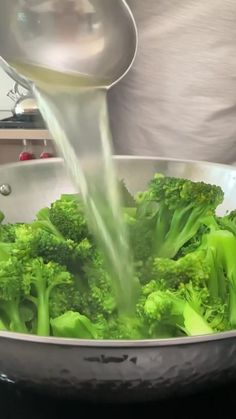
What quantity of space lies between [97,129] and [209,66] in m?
0.31

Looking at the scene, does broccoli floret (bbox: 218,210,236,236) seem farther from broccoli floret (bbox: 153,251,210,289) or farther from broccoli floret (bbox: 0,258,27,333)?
broccoli floret (bbox: 0,258,27,333)

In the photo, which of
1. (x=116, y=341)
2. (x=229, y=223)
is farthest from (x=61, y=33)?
(x=116, y=341)

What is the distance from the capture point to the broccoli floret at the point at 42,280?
0.57 metres

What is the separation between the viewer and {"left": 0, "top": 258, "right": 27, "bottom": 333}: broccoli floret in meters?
0.55

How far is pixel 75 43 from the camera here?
729 mm

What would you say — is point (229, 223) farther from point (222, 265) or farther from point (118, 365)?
point (118, 365)

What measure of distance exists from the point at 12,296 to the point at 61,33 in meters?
0.31

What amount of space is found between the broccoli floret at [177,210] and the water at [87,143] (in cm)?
4

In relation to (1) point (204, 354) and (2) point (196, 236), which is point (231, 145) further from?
(1) point (204, 354)

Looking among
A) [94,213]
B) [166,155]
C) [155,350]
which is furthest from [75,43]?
[155,350]

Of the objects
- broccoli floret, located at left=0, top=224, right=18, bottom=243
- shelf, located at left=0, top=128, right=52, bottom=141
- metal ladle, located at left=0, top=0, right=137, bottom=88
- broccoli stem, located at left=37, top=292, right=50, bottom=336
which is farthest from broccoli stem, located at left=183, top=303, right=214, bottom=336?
shelf, located at left=0, top=128, right=52, bottom=141

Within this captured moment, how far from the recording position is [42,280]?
1.90 feet

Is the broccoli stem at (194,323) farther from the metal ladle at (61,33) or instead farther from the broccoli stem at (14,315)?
the metal ladle at (61,33)

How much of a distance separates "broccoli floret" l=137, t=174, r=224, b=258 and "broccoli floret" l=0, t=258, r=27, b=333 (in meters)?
0.16
